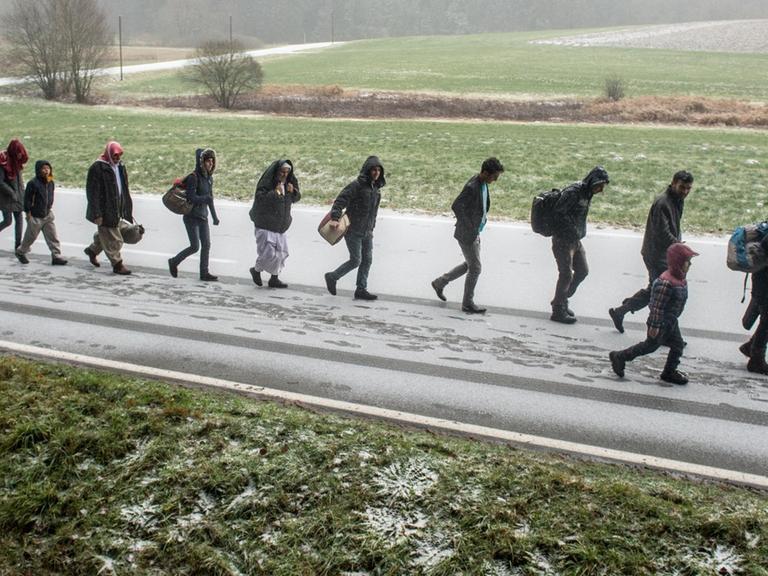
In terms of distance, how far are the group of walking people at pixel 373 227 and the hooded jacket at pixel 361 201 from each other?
0.01 meters

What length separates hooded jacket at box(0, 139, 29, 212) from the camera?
36.3 feet

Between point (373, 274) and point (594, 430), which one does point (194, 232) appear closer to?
point (373, 274)

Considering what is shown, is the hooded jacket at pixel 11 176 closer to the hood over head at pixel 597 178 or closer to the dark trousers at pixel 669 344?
the hood over head at pixel 597 178

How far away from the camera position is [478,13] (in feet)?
447

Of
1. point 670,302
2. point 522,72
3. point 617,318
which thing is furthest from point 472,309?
point 522,72

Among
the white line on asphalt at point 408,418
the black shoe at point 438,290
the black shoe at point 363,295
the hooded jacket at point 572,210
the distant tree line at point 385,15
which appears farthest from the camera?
the distant tree line at point 385,15

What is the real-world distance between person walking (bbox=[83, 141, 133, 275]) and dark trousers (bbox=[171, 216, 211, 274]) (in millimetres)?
812

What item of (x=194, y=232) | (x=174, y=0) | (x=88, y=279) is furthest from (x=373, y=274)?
(x=174, y=0)

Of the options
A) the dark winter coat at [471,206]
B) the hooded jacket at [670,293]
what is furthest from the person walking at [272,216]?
the hooded jacket at [670,293]

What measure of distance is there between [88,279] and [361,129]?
1740cm

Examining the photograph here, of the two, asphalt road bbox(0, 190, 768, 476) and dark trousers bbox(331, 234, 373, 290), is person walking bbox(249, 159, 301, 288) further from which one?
dark trousers bbox(331, 234, 373, 290)

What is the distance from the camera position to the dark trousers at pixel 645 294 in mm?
8453

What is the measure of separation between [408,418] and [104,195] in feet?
19.7

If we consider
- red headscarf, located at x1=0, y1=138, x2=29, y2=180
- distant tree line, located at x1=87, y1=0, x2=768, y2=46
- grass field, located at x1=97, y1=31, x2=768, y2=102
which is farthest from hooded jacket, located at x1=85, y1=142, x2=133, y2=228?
distant tree line, located at x1=87, y1=0, x2=768, y2=46
